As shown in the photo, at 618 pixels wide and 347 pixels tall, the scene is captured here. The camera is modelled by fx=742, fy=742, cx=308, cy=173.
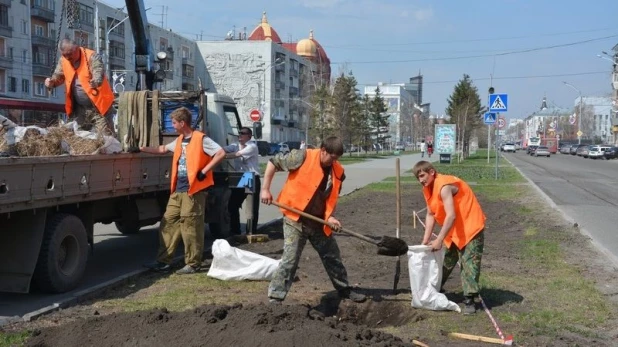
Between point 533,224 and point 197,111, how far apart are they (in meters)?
6.93

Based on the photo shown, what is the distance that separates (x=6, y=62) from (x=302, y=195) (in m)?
52.7

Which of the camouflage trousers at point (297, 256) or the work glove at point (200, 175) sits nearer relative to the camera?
the camouflage trousers at point (297, 256)

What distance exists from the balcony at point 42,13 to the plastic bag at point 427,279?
56.2 meters

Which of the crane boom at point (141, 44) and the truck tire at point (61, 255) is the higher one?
the crane boom at point (141, 44)

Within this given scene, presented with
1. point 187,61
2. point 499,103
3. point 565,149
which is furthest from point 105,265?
point 565,149

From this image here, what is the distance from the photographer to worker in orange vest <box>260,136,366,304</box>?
6867mm

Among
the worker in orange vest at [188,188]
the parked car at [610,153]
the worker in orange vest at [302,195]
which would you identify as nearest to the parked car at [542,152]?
the parked car at [610,153]

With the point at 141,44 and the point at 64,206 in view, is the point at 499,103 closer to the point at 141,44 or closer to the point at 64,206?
the point at 141,44

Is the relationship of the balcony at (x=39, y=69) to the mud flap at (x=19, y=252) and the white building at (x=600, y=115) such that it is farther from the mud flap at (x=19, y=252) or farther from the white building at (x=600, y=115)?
the white building at (x=600, y=115)

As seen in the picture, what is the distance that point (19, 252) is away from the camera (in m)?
7.14

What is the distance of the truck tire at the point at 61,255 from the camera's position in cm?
735

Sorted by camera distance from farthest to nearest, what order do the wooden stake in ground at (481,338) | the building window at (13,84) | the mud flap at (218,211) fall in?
the building window at (13,84)
the mud flap at (218,211)
the wooden stake in ground at (481,338)

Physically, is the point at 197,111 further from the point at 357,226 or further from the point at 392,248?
the point at 392,248

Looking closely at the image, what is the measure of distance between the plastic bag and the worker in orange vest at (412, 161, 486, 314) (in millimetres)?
125
